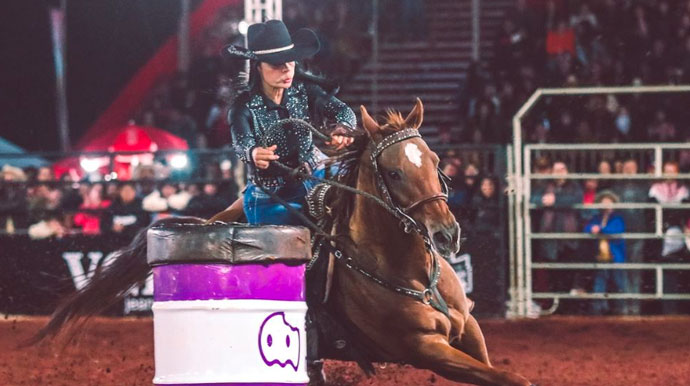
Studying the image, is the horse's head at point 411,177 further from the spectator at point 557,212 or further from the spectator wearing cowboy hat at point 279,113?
the spectator at point 557,212

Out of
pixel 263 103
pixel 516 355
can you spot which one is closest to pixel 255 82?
pixel 263 103

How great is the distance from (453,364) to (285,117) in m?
1.37

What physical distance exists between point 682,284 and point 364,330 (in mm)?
5481

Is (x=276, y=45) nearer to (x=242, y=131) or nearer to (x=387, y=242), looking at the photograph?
(x=242, y=131)

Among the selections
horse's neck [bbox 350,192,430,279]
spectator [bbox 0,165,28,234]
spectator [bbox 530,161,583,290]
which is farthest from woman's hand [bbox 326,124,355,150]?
spectator [bbox 0,165,28,234]

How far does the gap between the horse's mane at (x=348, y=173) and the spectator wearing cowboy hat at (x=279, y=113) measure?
5cm

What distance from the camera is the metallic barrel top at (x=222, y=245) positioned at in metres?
3.51

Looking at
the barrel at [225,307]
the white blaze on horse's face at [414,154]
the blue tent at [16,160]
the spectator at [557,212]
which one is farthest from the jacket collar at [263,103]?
the blue tent at [16,160]

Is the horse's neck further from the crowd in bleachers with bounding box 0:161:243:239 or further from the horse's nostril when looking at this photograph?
the crowd in bleachers with bounding box 0:161:243:239

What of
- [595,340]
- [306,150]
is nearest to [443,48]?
[595,340]

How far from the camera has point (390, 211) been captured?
4453mm

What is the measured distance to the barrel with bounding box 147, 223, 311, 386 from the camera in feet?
11.4

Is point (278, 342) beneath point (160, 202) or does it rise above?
beneath

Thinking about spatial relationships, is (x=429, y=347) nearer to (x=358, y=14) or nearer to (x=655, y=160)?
(x=655, y=160)
